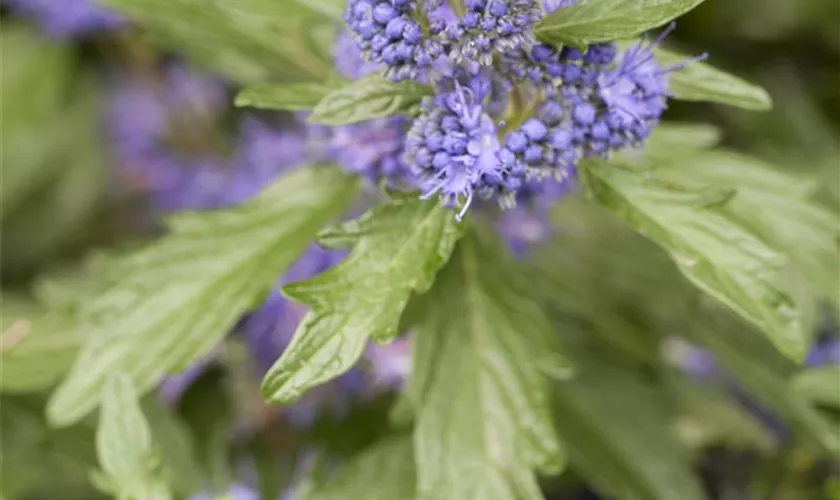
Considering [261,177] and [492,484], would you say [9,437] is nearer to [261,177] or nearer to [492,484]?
[261,177]

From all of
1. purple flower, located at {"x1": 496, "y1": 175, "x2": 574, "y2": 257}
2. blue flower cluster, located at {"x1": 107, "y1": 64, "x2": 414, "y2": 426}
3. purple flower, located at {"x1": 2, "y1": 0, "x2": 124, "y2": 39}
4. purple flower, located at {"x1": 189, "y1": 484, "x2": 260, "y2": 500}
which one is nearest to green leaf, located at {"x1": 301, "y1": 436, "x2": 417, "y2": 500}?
purple flower, located at {"x1": 189, "y1": 484, "x2": 260, "y2": 500}

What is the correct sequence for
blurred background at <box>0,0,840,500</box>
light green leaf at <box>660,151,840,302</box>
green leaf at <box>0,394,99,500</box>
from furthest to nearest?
blurred background at <box>0,0,840,500</box> < green leaf at <box>0,394,99,500</box> < light green leaf at <box>660,151,840,302</box>

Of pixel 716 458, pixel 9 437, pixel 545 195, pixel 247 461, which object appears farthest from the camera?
pixel 716 458

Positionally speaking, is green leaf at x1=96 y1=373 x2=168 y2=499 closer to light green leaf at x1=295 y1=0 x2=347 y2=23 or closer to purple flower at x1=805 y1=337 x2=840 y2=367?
light green leaf at x1=295 y1=0 x2=347 y2=23

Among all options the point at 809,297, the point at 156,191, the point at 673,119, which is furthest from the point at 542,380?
the point at 156,191

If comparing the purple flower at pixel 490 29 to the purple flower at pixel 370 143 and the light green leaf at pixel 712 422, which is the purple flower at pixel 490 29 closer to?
the purple flower at pixel 370 143

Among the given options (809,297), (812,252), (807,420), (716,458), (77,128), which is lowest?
(716,458)

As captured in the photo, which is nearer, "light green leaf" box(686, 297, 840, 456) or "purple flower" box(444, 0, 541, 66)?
"purple flower" box(444, 0, 541, 66)
